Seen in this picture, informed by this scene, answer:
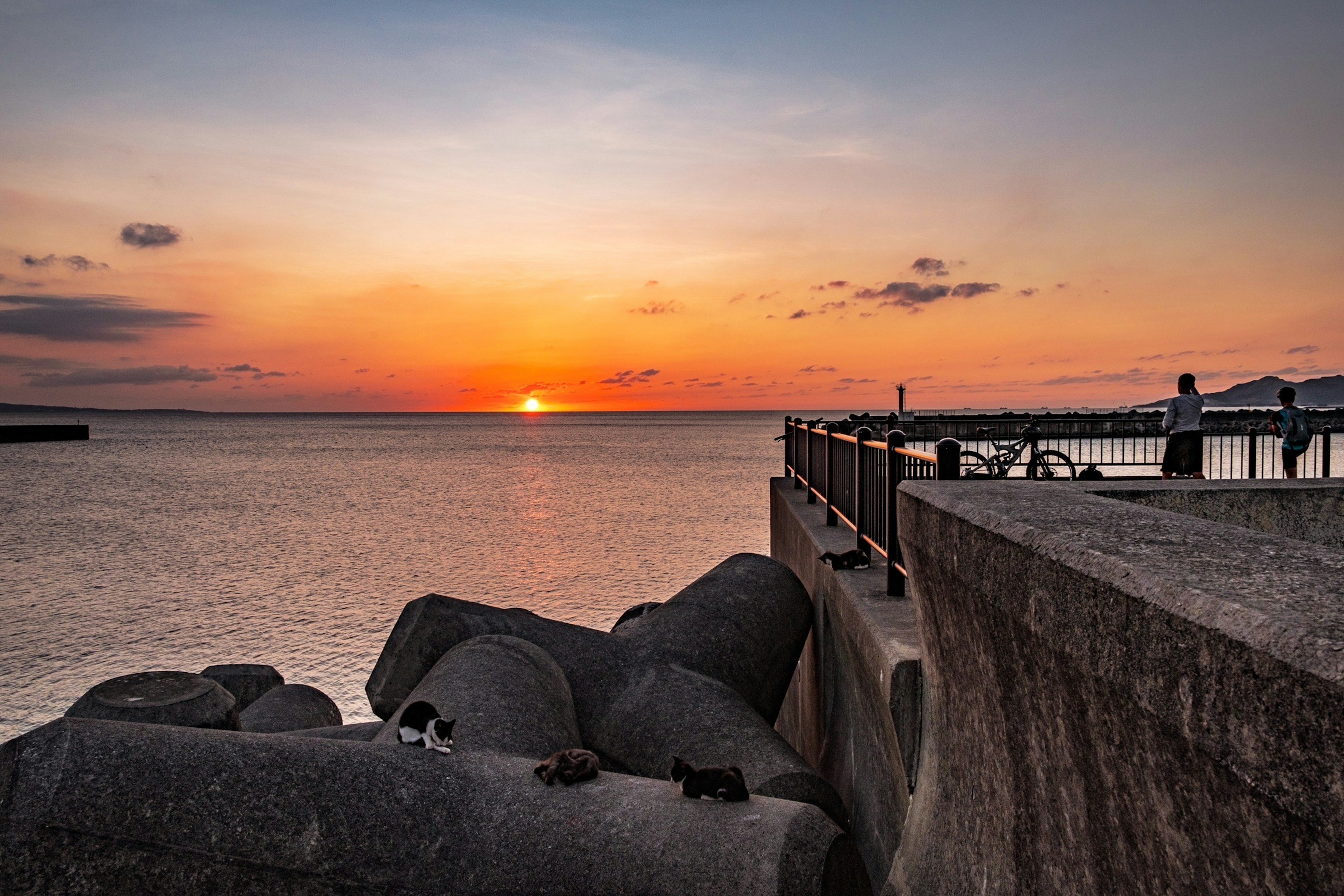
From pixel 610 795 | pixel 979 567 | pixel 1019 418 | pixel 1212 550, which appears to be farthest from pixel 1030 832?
pixel 1019 418

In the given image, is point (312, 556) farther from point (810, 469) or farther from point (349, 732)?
point (349, 732)

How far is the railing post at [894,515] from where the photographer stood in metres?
5.20

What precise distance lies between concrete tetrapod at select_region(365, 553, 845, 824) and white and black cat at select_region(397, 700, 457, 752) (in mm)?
1606

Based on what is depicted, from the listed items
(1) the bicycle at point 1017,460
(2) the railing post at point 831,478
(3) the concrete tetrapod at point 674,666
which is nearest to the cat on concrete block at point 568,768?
(3) the concrete tetrapod at point 674,666

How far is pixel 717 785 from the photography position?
329cm

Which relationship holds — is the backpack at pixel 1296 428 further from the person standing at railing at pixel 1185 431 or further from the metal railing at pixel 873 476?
the metal railing at pixel 873 476

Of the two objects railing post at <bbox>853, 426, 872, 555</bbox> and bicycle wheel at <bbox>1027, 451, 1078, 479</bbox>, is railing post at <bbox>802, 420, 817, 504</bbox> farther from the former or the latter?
bicycle wheel at <bbox>1027, 451, 1078, 479</bbox>

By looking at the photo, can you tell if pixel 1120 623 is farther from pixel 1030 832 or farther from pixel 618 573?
pixel 618 573

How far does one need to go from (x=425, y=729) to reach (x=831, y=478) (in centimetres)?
598

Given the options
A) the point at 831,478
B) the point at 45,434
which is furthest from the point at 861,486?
the point at 45,434

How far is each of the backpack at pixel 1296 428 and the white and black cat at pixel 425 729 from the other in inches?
514

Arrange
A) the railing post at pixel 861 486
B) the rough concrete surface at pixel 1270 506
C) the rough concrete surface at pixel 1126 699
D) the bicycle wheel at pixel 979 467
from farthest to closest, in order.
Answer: the bicycle wheel at pixel 979 467
the railing post at pixel 861 486
the rough concrete surface at pixel 1270 506
the rough concrete surface at pixel 1126 699

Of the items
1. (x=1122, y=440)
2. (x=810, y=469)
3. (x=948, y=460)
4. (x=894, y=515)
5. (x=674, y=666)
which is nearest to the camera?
(x=948, y=460)

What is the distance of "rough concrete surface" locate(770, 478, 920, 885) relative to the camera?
3617 mm
